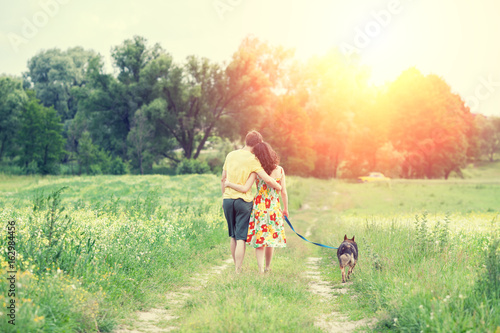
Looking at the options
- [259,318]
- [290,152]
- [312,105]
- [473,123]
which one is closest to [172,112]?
[290,152]

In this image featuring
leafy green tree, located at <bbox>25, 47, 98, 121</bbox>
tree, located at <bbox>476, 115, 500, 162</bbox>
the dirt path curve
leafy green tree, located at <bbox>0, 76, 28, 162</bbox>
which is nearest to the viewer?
the dirt path curve

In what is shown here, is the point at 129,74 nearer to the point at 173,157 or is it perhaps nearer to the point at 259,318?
the point at 173,157

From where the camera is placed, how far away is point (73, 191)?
25641mm

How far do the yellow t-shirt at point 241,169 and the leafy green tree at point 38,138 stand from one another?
1967 inches

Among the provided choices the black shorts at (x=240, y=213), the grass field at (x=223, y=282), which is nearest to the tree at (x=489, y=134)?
the grass field at (x=223, y=282)

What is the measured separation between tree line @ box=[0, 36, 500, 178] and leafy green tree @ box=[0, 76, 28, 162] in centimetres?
13

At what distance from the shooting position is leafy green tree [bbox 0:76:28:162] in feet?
175

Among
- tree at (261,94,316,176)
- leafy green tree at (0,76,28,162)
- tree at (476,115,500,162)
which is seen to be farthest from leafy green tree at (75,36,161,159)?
tree at (476,115,500,162)

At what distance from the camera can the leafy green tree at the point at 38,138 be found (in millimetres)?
51438

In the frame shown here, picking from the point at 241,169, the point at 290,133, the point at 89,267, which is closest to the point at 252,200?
the point at 241,169

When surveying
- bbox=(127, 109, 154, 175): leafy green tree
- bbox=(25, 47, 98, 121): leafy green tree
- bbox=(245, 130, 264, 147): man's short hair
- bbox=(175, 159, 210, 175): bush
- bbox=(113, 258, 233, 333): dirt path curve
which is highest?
bbox=(25, 47, 98, 121): leafy green tree

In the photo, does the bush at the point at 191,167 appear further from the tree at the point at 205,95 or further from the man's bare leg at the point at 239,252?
the man's bare leg at the point at 239,252

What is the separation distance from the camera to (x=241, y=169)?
773 centimetres

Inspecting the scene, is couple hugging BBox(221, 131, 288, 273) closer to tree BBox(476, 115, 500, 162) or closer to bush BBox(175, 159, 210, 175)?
bush BBox(175, 159, 210, 175)
